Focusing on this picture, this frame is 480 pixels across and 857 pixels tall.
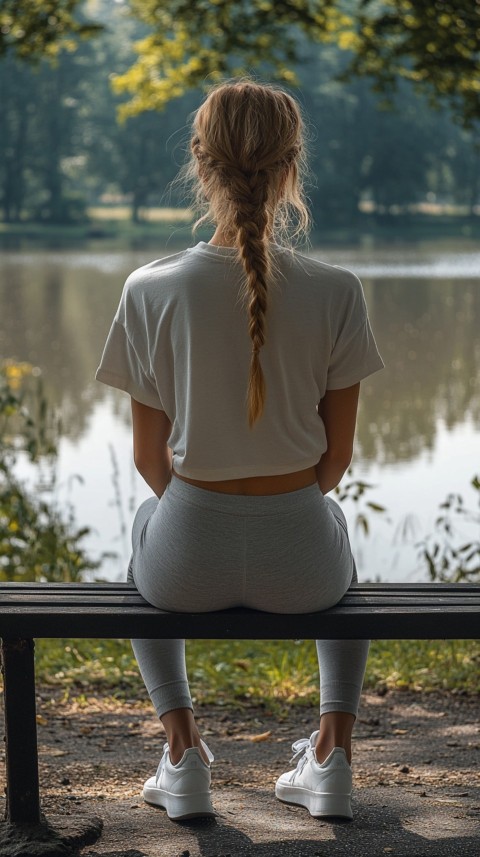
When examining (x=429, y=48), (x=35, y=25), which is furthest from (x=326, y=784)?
(x=35, y=25)

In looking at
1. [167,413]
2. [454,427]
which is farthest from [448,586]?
[454,427]

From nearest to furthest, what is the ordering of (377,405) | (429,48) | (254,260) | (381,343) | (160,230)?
(254,260), (429,48), (377,405), (381,343), (160,230)

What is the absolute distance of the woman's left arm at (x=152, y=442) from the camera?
8.13 ft

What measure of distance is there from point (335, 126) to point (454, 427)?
40.7m

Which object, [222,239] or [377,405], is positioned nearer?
[222,239]

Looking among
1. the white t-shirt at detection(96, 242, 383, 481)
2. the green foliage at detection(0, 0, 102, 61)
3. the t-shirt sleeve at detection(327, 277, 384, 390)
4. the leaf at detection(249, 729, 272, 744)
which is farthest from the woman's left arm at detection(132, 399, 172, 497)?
the green foliage at detection(0, 0, 102, 61)

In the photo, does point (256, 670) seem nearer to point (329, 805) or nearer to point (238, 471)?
point (329, 805)

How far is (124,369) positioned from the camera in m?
2.44

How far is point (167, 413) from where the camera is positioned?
2434 mm

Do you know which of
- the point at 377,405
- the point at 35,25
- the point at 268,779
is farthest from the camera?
the point at 377,405

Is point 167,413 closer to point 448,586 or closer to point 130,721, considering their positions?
point 448,586

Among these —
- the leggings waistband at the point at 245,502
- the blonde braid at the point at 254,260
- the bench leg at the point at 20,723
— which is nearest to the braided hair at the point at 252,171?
the blonde braid at the point at 254,260

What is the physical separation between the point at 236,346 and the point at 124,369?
10.2 inches

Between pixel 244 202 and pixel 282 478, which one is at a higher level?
pixel 244 202
